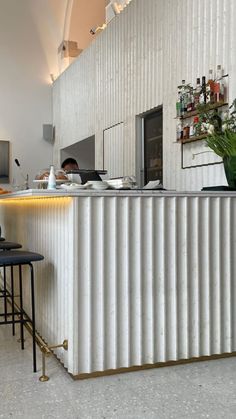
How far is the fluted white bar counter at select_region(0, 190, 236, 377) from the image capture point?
2.27 m

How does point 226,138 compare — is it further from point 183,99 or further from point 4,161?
point 4,161

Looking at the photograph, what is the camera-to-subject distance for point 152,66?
4719mm

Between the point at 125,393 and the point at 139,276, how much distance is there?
605 millimetres

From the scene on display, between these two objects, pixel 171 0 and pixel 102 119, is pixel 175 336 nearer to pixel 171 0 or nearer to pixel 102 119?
pixel 171 0

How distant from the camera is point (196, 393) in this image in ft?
6.80

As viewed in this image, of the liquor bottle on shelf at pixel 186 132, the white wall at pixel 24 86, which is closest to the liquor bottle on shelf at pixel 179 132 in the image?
the liquor bottle on shelf at pixel 186 132

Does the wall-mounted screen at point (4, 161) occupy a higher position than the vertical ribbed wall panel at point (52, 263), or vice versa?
the wall-mounted screen at point (4, 161)

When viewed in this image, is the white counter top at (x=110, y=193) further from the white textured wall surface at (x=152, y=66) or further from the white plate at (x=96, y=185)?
the white textured wall surface at (x=152, y=66)

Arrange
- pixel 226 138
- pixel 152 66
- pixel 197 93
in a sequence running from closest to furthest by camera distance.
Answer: pixel 226 138 → pixel 197 93 → pixel 152 66

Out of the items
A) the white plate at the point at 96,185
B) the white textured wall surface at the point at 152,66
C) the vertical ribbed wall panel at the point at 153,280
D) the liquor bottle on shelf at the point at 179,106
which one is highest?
the white textured wall surface at the point at 152,66

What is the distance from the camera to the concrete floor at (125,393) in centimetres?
188

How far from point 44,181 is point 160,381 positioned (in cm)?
143

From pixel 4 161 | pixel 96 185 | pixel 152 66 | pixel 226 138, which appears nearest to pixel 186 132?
pixel 226 138

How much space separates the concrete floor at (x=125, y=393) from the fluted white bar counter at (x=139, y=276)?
10 cm
